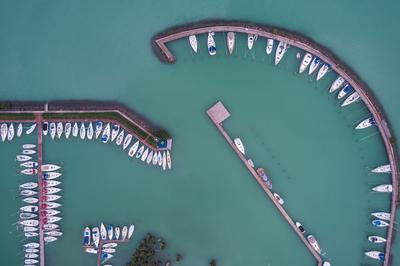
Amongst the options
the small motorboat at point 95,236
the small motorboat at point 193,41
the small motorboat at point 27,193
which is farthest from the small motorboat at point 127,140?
the small motorboat at point 193,41

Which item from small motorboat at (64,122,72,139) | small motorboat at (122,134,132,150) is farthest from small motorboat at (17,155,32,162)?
small motorboat at (122,134,132,150)

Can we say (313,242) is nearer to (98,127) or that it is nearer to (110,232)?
(110,232)

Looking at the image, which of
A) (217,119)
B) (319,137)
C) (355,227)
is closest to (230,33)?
(217,119)

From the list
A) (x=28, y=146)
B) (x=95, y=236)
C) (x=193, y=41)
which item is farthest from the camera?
(x=95, y=236)

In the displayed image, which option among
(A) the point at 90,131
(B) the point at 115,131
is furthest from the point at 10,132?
(B) the point at 115,131

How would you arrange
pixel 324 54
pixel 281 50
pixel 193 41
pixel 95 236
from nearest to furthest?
1. pixel 324 54
2. pixel 281 50
3. pixel 193 41
4. pixel 95 236

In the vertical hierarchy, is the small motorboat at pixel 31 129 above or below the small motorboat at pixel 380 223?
above

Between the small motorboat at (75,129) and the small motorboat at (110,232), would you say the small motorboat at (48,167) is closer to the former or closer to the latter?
the small motorboat at (75,129)
